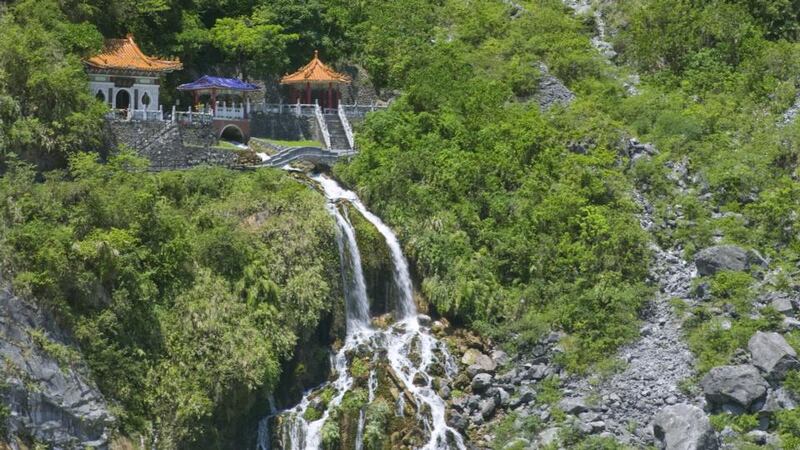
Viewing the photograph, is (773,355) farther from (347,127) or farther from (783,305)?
(347,127)

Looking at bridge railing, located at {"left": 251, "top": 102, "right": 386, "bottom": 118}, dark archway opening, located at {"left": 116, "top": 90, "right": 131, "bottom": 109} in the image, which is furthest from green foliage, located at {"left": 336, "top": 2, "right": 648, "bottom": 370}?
dark archway opening, located at {"left": 116, "top": 90, "right": 131, "bottom": 109}

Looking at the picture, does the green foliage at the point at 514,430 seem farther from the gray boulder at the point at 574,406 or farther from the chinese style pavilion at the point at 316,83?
the chinese style pavilion at the point at 316,83

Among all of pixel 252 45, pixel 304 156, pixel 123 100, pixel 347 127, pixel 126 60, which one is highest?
pixel 252 45

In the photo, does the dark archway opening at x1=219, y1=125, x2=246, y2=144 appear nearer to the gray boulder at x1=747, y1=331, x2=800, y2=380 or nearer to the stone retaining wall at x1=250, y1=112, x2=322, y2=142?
the stone retaining wall at x1=250, y1=112, x2=322, y2=142

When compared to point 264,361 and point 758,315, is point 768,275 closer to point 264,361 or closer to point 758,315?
point 758,315

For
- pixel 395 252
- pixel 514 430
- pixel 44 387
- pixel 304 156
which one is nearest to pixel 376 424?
pixel 514 430

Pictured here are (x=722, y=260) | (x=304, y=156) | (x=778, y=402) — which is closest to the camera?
(x=778, y=402)
